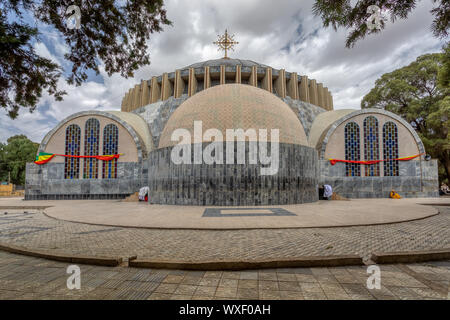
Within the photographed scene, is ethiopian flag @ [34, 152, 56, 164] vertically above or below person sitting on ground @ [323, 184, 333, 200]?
above

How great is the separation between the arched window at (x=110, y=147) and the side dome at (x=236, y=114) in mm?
9300

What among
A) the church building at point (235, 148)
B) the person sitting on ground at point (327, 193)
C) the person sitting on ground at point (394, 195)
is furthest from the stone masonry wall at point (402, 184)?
the person sitting on ground at point (327, 193)

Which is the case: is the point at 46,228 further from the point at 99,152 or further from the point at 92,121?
the point at 92,121

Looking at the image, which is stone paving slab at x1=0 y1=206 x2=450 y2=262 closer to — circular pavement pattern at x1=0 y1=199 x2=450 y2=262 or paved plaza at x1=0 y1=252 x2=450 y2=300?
circular pavement pattern at x1=0 y1=199 x2=450 y2=262

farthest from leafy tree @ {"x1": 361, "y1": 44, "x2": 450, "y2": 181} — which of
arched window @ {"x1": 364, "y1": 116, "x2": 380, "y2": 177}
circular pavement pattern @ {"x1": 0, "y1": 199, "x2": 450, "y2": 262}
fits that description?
circular pavement pattern @ {"x1": 0, "y1": 199, "x2": 450, "y2": 262}

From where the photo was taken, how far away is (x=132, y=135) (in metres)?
21.9

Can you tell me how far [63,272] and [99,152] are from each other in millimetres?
20558

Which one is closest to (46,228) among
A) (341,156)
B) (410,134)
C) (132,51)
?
(132,51)

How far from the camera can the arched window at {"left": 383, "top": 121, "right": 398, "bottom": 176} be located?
808 inches

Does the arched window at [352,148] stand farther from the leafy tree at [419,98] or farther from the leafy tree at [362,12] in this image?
the leafy tree at [362,12]

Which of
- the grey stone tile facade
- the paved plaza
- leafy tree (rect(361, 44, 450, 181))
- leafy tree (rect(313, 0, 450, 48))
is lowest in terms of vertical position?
the paved plaza

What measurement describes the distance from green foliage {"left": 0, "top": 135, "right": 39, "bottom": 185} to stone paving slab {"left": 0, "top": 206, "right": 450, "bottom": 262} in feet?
132

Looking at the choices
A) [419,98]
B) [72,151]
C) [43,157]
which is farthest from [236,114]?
[419,98]

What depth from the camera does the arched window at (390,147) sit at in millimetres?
20531
